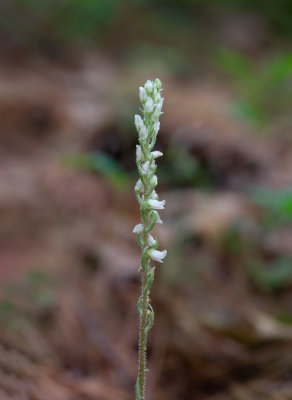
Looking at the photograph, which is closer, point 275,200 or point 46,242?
point 275,200

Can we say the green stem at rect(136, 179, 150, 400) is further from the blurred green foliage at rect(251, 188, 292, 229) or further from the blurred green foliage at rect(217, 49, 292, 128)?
the blurred green foliage at rect(217, 49, 292, 128)

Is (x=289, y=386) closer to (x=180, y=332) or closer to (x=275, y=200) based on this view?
(x=180, y=332)

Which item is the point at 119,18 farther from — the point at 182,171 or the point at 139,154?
the point at 139,154

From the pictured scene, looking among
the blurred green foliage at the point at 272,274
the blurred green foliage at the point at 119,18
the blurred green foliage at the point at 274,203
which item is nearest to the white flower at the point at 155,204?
the blurred green foliage at the point at 274,203

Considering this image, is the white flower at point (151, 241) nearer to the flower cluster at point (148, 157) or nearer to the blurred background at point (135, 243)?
the flower cluster at point (148, 157)

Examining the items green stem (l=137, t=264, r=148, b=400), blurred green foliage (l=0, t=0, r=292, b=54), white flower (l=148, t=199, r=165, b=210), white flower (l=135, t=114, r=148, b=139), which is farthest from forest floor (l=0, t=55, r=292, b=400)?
blurred green foliage (l=0, t=0, r=292, b=54)

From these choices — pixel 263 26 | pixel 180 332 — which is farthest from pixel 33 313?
pixel 263 26

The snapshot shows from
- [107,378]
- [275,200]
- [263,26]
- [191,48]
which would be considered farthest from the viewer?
[263,26]
